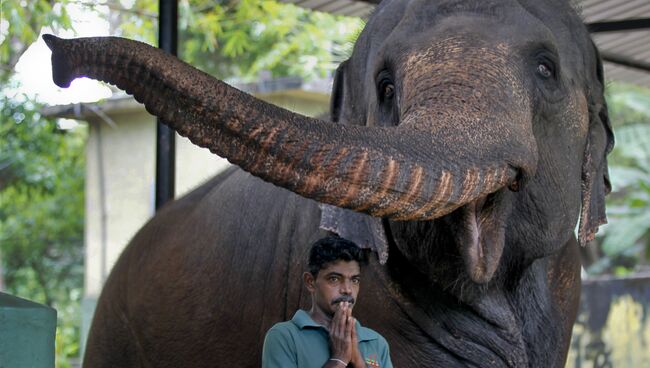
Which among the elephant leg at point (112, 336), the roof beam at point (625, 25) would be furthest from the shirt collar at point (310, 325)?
the roof beam at point (625, 25)

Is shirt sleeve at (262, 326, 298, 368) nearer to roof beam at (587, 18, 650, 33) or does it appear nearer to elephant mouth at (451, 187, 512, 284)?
elephant mouth at (451, 187, 512, 284)

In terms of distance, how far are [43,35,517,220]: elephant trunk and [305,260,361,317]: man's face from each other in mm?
652

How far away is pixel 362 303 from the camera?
4.18 metres

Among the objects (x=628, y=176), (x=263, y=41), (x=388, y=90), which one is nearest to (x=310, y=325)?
(x=388, y=90)

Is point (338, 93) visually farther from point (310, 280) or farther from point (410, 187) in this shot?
point (410, 187)

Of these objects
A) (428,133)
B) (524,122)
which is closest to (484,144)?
(428,133)

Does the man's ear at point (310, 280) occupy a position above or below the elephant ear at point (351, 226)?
below

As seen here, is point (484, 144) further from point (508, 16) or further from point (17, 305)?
point (17, 305)

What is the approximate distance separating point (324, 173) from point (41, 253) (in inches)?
714

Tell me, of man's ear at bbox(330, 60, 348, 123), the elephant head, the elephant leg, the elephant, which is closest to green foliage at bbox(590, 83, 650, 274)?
the elephant leg

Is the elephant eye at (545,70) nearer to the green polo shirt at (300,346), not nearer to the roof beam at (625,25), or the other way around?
the green polo shirt at (300,346)

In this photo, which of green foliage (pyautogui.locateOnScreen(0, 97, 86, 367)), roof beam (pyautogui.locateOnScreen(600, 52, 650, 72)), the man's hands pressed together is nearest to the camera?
the man's hands pressed together

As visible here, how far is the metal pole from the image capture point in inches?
256

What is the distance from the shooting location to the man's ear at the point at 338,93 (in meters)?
4.33
